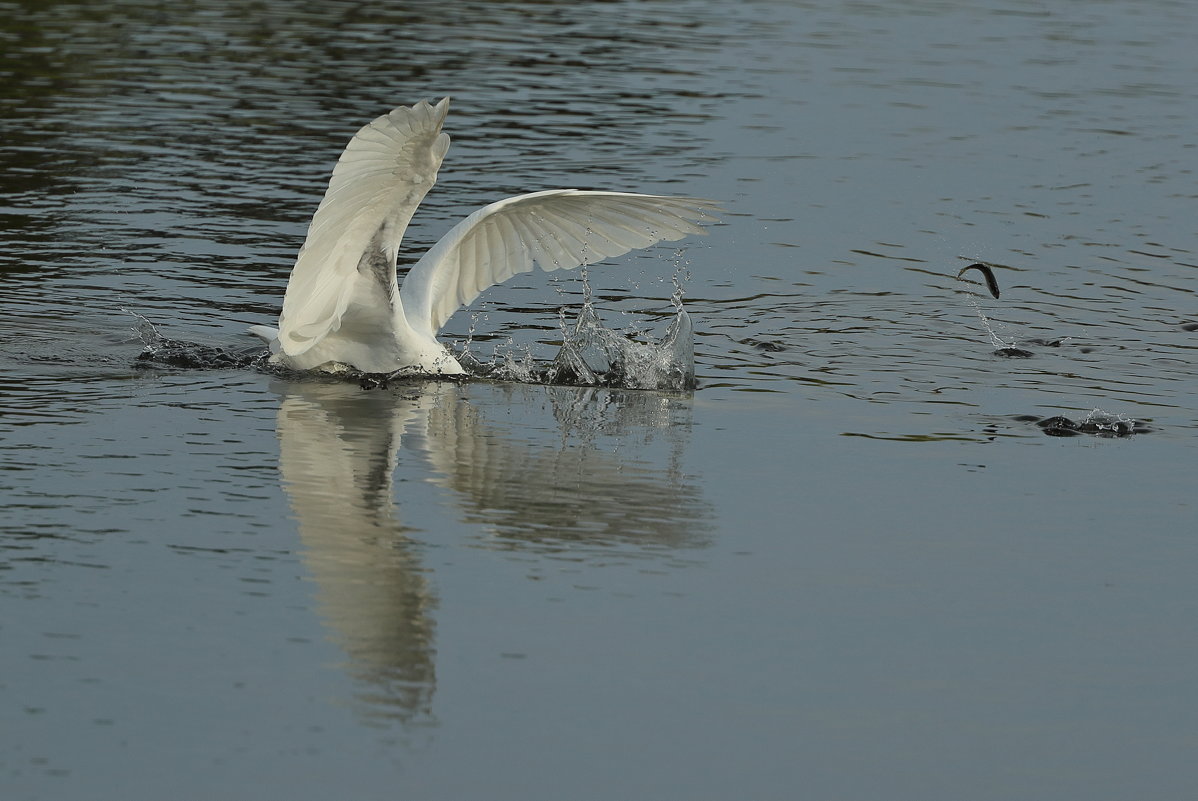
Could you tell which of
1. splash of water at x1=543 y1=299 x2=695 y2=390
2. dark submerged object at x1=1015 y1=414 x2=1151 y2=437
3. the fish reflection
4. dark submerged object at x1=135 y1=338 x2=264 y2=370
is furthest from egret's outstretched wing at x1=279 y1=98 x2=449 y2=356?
dark submerged object at x1=1015 y1=414 x2=1151 y2=437

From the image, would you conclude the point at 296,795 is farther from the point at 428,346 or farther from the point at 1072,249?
the point at 1072,249

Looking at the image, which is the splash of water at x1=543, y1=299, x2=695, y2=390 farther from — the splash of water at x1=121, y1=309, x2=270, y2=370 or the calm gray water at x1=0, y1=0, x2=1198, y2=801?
the splash of water at x1=121, y1=309, x2=270, y2=370

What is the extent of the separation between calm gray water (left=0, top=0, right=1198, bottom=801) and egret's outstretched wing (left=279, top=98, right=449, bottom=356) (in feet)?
1.55

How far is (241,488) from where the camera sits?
25.0 feet

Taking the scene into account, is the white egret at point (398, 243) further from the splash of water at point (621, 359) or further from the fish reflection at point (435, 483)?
the splash of water at point (621, 359)

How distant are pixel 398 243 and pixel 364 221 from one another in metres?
0.23

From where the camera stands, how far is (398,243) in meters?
9.26

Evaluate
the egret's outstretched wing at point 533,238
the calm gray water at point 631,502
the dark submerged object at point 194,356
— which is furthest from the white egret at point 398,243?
the calm gray water at point 631,502

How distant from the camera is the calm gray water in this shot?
531cm

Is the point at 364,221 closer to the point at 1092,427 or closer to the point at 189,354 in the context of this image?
the point at 189,354

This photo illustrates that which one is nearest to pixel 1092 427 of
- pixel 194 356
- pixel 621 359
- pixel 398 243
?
pixel 621 359

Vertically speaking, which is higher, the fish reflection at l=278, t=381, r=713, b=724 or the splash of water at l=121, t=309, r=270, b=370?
the splash of water at l=121, t=309, r=270, b=370

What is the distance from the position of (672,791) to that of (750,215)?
1003cm

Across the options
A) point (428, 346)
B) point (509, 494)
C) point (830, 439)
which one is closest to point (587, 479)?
point (509, 494)
